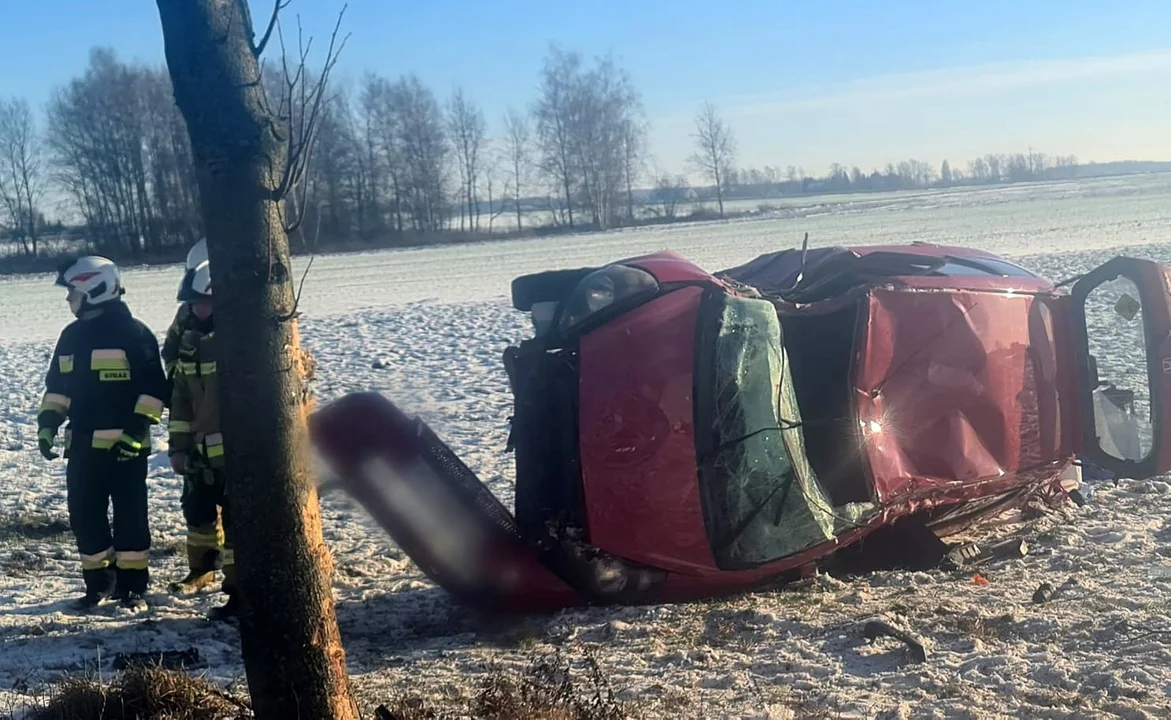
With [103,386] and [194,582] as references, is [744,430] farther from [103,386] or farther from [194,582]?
[103,386]

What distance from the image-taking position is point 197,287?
5.62 meters

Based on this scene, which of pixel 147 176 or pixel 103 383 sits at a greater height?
pixel 147 176

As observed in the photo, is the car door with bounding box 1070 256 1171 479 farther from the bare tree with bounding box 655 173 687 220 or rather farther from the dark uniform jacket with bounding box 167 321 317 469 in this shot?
the bare tree with bounding box 655 173 687 220

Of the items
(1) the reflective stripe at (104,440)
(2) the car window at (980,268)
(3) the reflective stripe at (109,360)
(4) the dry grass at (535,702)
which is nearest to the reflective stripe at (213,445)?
(1) the reflective stripe at (104,440)

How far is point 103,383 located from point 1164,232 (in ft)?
79.9

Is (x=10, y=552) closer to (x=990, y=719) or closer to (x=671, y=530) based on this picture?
(x=671, y=530)

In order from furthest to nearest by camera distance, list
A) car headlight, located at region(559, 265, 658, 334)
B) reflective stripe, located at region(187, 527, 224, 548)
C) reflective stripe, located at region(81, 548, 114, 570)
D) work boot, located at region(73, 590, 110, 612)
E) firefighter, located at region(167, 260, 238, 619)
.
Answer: reflective stripe, located at region(187, 527, 224, 548), firefighter, located at region(167, 260, 238, 619), reflective stripe, located at region(81, 548, 114, 570), work boot, located at region(73, 590, 110, 612), car headlight, located at region(559, 265, 658, 334)

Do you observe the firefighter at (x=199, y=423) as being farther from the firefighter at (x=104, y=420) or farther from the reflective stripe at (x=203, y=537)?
the firefighter at (x=104, y=420)

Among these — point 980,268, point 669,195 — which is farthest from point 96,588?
point 669,195

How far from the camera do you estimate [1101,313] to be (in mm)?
11828

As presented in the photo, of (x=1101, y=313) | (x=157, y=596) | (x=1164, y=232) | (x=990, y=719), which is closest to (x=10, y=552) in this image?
(x=157, y=596)

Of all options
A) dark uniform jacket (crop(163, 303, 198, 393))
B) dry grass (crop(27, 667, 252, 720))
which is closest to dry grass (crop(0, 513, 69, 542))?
dark uniform jacket (crop(163, 303, 198, 393))

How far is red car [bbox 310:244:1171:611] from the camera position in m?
4.62

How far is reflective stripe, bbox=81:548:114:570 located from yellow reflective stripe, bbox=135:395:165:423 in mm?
693
